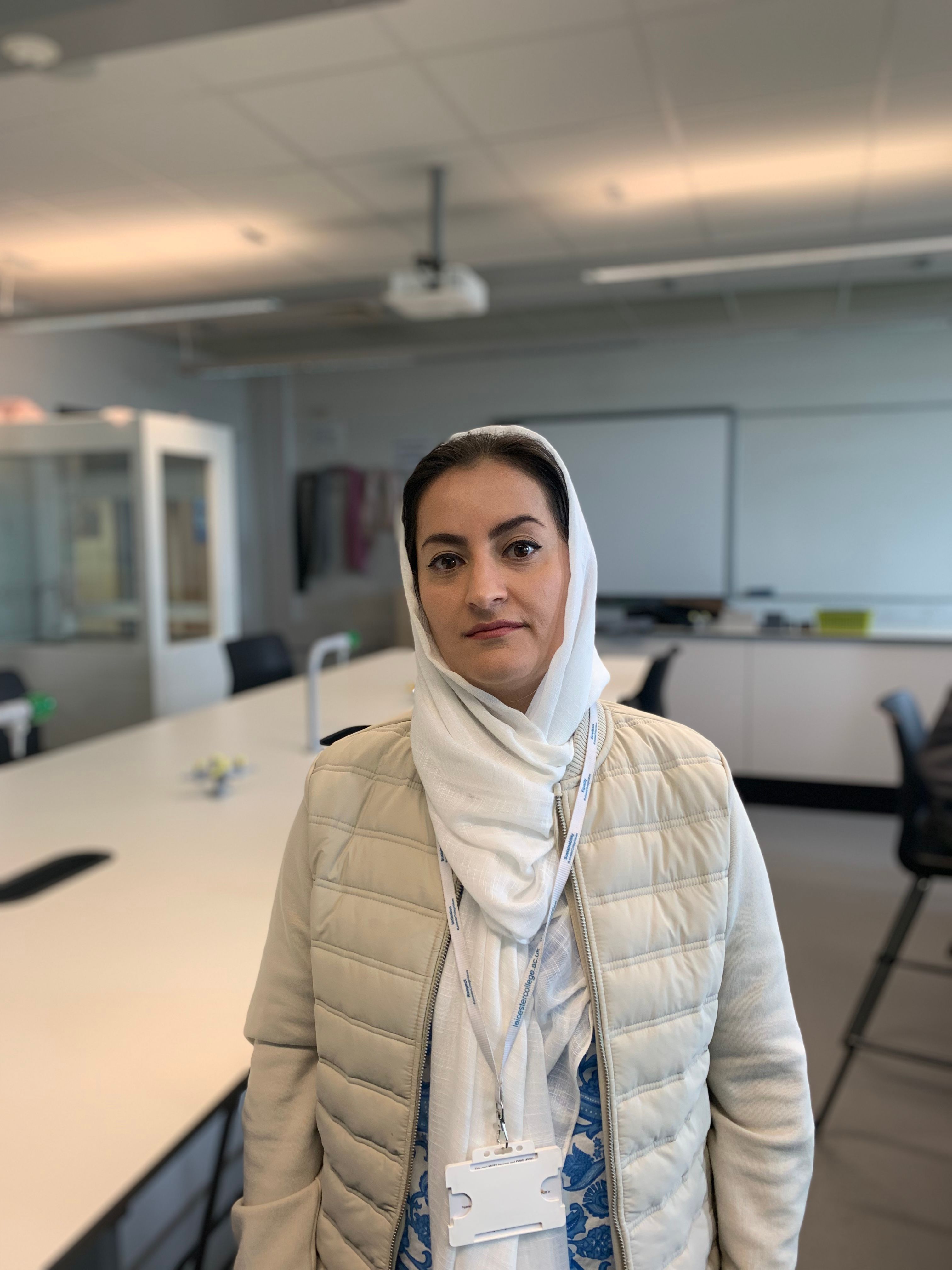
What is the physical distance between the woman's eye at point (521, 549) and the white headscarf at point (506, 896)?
46 mm

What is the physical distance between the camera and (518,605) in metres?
0.89

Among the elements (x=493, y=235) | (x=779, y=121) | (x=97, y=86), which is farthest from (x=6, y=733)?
(x=779, y=121)

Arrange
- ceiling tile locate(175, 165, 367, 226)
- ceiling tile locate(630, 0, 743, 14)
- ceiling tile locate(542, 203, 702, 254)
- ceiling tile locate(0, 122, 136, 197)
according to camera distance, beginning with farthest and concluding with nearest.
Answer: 1. ceiling tile locate(542, 203, 702, 254)
2. ceiling tile locate(175, 165, 367, 226)
3. ceiling tile locate(0, 122, 136, 197)
4. ceiling tile locate(630, 0, 743, 14)

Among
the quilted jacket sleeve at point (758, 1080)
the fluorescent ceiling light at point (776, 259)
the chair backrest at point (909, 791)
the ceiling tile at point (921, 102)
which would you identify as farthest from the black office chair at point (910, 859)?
the fluorescent ceiling light at point (776, 259)

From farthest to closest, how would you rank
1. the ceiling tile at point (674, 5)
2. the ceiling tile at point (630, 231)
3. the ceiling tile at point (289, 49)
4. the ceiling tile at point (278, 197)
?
the ceiling tile at point (630, 231), the ceiling tile at point (278, 197), the ceiling tile at point (289, 49), the ceiling tile at point (674, 5)

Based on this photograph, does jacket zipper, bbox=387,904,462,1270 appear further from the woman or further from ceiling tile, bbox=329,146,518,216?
ceiling tile, bbox=329,146,518,216

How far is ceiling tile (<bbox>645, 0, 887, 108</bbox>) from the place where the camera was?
2840 mm

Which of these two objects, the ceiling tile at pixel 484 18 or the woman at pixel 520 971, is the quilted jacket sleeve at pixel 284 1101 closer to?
the woman at pixel 520 971

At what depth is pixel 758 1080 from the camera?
37.4 inches

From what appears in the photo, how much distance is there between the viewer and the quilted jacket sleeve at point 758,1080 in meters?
0.94

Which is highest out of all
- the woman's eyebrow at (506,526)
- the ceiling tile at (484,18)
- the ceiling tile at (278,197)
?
the ceiling tile at (278,197)

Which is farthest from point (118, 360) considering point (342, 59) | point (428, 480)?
point (428, 480)

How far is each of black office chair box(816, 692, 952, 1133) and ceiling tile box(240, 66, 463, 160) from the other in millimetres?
2756

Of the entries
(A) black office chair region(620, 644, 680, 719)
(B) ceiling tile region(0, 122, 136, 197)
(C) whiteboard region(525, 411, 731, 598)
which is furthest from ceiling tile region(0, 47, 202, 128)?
(C) whiteboard region(525, 411, 731, 598)
